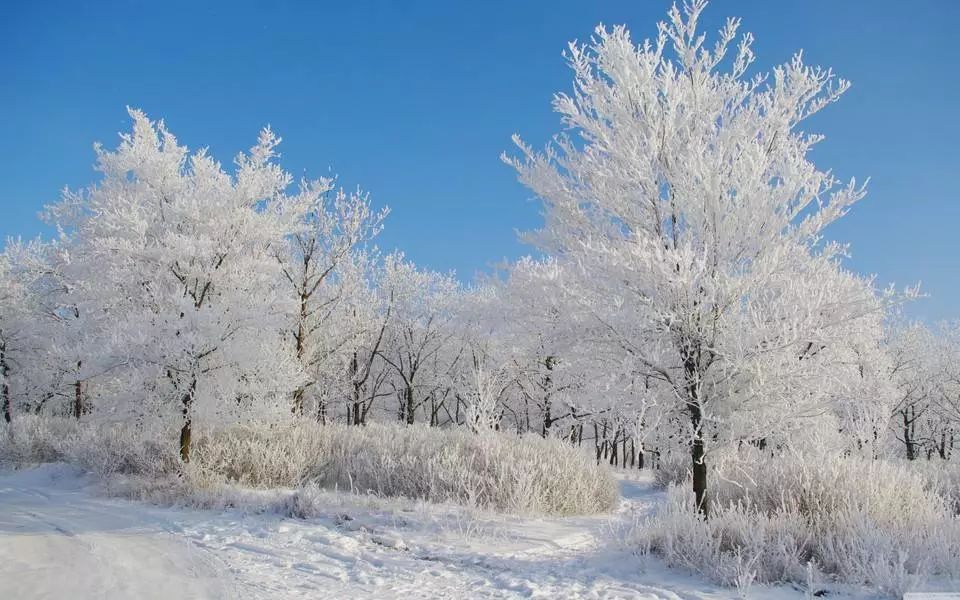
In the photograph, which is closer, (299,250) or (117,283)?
(117,283)

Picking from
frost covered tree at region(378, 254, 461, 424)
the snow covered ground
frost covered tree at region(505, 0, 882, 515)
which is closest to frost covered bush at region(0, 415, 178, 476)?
the snow covered ground

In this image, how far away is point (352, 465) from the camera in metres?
10.1

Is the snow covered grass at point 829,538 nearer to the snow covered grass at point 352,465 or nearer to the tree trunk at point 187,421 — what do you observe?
the snow covered grass at point 352,465

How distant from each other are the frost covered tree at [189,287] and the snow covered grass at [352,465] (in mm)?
809

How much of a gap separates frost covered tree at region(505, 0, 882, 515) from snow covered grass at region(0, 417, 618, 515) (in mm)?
2497

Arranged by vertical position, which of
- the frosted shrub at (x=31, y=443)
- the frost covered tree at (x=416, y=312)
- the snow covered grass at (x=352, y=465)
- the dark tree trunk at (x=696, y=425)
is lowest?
the frosted shrub at (x=31, y=443)

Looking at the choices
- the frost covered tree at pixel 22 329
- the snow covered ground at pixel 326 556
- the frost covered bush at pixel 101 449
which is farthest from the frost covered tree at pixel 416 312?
the snow covered ground at pixel 326 556

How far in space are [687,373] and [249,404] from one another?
765 cm

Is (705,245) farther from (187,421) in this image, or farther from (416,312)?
(416,312)

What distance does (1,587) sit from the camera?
4.25m

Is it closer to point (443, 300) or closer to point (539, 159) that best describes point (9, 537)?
point (539, 159)

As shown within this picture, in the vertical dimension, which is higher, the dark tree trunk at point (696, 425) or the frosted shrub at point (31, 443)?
the dark tree trunk at point (696, 425)

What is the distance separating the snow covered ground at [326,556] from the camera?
4.30 m

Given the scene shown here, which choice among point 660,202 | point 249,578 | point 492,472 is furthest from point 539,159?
point 249,578
